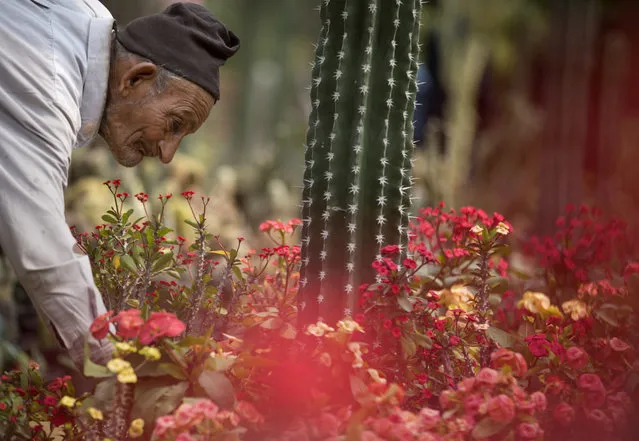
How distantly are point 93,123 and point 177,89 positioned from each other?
Answer: 0.90 ft

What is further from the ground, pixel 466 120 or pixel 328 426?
pixel 466 120

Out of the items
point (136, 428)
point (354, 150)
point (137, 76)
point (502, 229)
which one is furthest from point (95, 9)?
point (502, 229)

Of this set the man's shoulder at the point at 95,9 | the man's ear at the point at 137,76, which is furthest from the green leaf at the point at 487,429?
the man's shoulder at the point at 95,9

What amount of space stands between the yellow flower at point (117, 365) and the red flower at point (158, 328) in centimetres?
6

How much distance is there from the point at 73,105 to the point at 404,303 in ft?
3.63

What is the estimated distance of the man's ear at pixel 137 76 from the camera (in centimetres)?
244

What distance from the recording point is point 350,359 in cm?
219

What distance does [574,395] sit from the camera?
2367 millimetres

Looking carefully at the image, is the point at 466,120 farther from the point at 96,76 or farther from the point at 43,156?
the point at 43,156

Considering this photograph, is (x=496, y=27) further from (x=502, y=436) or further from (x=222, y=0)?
(x=502, y=436)

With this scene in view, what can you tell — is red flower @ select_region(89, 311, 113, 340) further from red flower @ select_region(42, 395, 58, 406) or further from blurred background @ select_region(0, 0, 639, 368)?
blurred background @ select_region(0, 0, 639, 368)

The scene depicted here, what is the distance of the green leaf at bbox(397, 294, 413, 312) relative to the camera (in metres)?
2.38

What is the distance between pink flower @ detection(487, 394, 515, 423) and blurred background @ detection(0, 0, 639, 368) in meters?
3.66

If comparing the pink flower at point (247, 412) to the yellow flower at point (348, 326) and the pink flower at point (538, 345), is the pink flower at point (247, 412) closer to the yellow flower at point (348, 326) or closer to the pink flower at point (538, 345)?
the yellow flower at point (348, 326)
